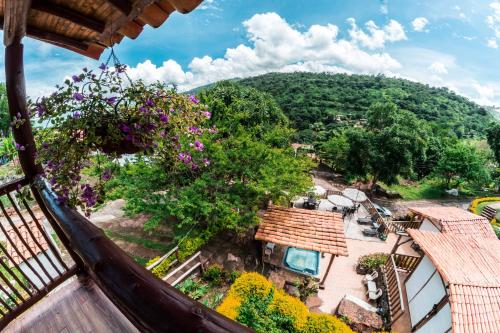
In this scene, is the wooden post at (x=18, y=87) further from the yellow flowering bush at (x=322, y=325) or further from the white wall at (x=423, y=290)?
the white wall at (x=423, y=290)

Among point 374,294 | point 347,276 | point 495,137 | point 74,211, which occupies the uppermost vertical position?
point 495,137

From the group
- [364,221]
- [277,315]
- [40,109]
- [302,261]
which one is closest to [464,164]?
[364,221]

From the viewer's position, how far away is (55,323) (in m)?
2.26

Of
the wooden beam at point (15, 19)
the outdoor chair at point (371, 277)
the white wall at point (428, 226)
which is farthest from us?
the white wall at point (428, 226)

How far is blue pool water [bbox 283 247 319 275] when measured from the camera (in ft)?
30.9

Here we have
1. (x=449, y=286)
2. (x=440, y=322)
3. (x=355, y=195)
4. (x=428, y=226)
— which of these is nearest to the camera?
(x=449, y=286)

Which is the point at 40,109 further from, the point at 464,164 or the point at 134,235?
the point at 464,164

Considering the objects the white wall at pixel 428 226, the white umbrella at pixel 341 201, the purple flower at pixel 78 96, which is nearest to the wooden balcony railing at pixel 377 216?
the white wall at pixel 428 226

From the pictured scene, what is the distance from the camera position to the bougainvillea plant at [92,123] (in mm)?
1883

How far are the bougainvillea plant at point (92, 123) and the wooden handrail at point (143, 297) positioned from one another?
1127 millimetres

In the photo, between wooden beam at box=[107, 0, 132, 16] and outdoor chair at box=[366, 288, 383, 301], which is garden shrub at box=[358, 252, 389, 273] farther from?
wooden beam at box=[107, 0, 132, 16]

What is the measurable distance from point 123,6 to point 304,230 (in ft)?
29.3

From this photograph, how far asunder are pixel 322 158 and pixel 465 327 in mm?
25844

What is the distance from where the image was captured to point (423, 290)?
7828mm
